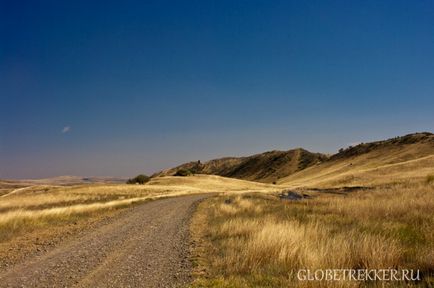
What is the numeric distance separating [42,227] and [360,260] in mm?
16199

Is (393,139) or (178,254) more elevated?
(393,139)

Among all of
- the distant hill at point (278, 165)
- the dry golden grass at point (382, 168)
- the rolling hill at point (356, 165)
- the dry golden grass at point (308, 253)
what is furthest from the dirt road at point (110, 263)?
the distant hill at point (278, 165)

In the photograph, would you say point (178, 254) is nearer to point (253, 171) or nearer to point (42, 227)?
point (42, 227)

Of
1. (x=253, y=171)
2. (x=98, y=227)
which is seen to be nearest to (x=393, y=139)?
(x=253, y=171)

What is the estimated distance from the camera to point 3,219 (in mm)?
18844

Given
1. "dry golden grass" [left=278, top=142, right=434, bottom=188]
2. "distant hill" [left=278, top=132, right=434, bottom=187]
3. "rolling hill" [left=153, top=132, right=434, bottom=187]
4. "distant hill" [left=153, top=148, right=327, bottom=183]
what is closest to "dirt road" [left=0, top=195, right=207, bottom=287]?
"dry golden grass" [left=278, top=142, right=434, bottom=188]

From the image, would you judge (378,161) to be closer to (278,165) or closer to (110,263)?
(278,165)

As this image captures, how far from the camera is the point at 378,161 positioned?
99750 millimetres

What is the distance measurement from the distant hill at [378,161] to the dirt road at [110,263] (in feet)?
196

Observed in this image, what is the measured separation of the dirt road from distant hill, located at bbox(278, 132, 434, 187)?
196 ft

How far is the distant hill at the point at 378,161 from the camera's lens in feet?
229

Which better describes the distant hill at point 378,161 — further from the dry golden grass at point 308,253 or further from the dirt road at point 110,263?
the dirt road at point 110,263

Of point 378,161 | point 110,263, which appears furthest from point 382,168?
point 110,263

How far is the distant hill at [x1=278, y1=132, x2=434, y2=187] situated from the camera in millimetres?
69719
